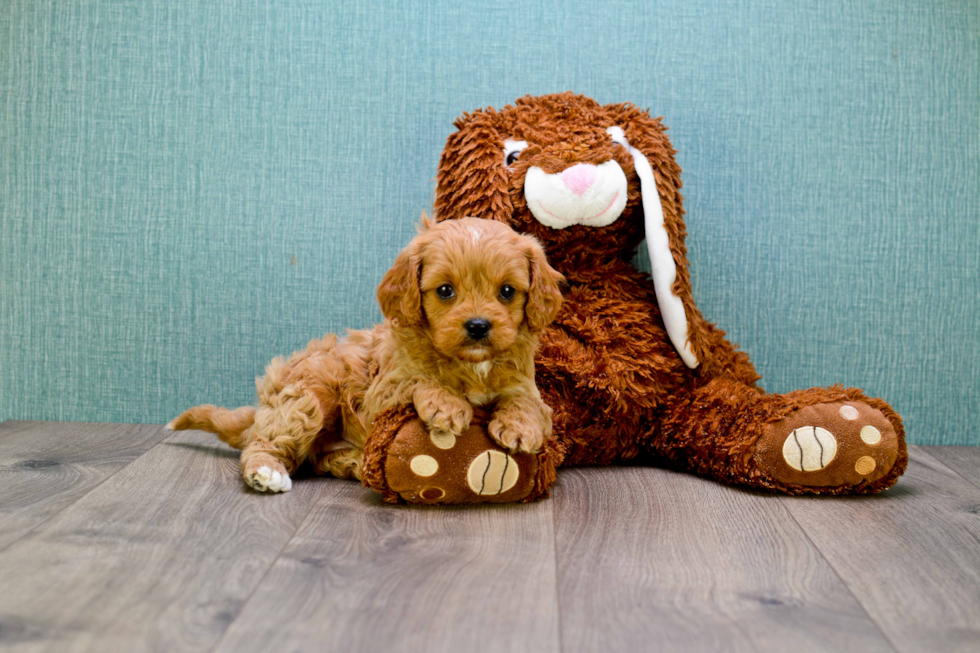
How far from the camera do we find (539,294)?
167 centimetres

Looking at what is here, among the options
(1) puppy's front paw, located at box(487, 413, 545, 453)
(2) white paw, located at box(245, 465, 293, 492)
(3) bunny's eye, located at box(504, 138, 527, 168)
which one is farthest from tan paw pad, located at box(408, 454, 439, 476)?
(3) bunny's eye, located at box(504, 138, 527, 168)

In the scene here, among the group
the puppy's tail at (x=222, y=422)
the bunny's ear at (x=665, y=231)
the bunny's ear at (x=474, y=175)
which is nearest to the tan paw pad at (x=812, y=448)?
the bunny's ear at (x=665, y=231)

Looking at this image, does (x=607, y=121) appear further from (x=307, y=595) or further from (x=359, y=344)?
(x=307, y=595)

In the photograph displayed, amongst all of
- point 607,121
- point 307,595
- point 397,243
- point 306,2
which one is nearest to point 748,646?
point 307,595

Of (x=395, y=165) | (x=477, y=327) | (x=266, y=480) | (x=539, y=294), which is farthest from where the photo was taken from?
(x=395, y=165)

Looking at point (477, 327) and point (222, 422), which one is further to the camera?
point (222, 422)

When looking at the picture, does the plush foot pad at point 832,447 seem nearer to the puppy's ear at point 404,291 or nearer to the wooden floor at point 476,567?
the wooden floor at point 476,567

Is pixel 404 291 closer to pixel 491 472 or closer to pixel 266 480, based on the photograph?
pixel 491 472

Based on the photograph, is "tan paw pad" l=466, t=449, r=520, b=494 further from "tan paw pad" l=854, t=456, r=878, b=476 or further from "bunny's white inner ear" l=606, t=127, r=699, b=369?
"tan paw pad" l=854, t=456, r=878, b=476

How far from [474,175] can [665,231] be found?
503 mm

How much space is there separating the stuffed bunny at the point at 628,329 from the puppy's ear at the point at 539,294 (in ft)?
0.94

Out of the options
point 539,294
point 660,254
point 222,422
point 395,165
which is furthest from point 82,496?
point 660,254

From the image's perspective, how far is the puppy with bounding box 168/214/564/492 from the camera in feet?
5.29

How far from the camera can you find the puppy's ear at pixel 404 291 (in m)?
1.64
